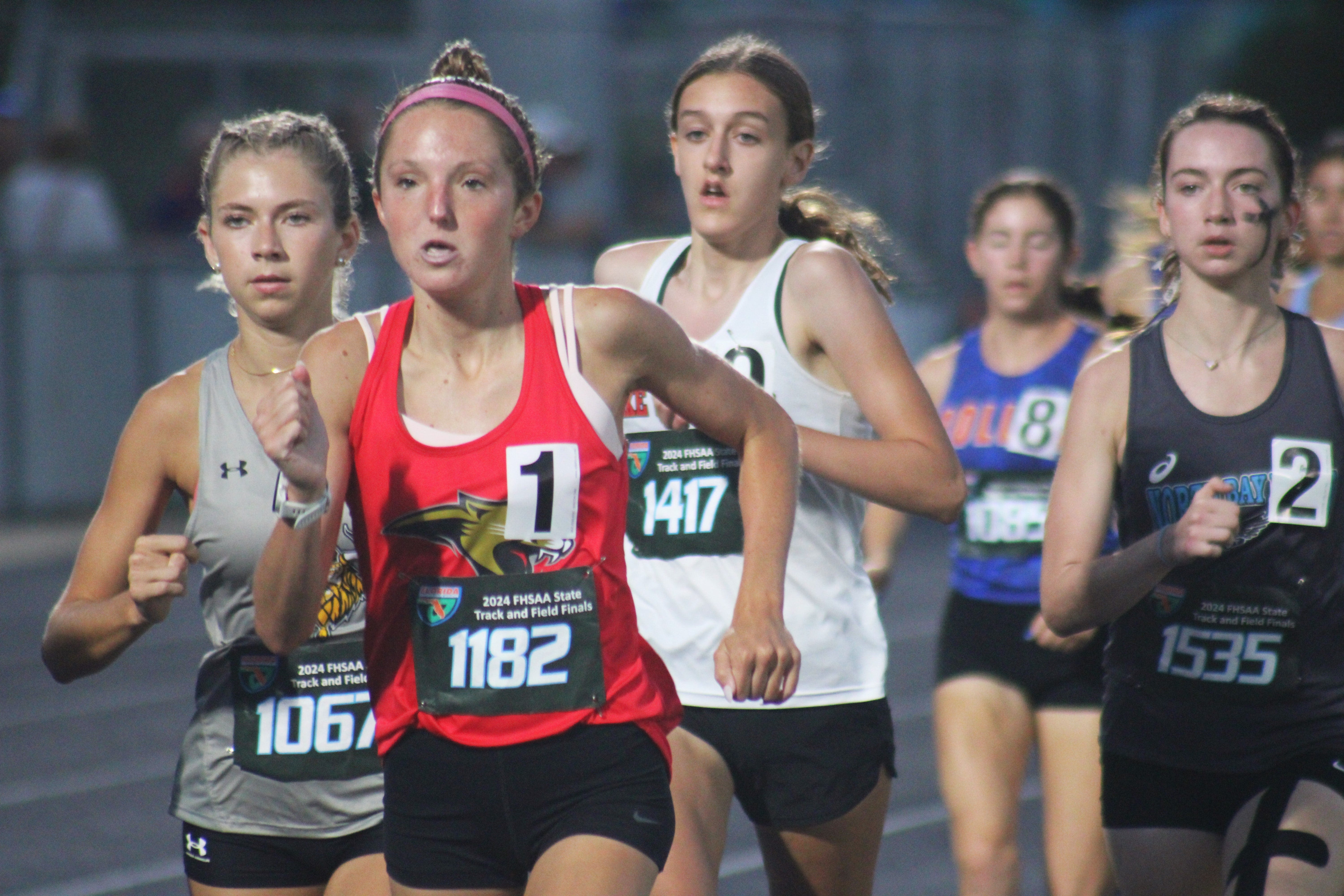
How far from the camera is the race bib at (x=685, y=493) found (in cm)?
379

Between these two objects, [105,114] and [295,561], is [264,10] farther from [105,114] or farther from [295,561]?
[295,561]

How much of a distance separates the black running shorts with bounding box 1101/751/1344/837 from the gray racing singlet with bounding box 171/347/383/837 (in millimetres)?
1497

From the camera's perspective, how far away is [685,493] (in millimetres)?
3836

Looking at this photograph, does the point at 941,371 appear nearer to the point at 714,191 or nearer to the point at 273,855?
the point at 714,191

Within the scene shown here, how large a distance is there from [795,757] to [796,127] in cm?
141

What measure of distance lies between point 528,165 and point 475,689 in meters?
0.90

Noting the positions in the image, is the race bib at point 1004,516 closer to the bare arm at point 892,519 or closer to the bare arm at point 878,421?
the bare arm at point 892,519

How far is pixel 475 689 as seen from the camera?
116 inches

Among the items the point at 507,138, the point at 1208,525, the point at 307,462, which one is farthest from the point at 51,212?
the point at 1208,525

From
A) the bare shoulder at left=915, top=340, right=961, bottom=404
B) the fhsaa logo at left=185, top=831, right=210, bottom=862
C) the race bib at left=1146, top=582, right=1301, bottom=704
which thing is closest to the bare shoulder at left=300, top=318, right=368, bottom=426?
the fhsaa logo at left=185, top=831, right=210, bottom=862

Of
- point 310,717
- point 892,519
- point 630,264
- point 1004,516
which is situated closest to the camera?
point 310,717

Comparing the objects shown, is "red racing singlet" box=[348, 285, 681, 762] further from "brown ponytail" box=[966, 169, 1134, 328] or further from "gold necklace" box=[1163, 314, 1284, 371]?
"brown ponytail" box=[966, 169, 1134, 328]

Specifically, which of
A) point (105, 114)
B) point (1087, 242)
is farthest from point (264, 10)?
point (1087, 242)

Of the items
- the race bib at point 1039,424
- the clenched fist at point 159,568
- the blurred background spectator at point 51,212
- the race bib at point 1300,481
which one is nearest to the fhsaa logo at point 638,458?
the clenched fist at point 159,568
